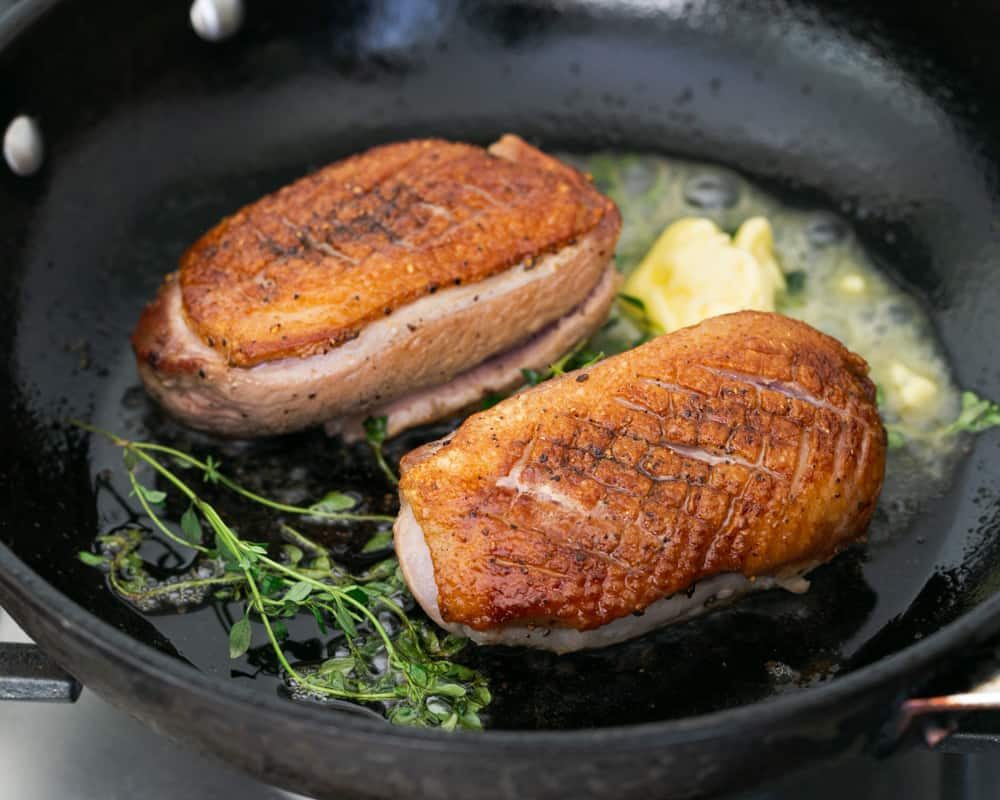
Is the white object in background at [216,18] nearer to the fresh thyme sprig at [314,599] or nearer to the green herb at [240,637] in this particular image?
the fresh thyme sprig at [314,599]

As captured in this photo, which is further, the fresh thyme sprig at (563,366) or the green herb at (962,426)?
the green herb at (962,426)

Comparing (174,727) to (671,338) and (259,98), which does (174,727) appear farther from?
(259,98)

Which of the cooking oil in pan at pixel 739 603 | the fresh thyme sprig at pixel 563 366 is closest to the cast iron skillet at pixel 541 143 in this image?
the cooking oil in pan at pixel 739 603

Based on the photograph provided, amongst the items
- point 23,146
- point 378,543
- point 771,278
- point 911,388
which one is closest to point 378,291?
point 378,543

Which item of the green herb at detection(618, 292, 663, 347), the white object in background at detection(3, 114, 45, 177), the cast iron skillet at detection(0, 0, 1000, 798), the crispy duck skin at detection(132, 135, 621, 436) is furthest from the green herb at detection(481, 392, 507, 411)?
the white object in background at detection(3, 114, 45, 177)

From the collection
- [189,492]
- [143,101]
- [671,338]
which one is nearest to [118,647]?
[189,492]

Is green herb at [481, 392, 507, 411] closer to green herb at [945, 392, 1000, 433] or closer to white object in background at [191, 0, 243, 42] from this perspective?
green herb at [945, 392, 1000, 433]
